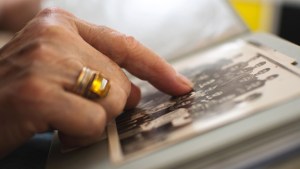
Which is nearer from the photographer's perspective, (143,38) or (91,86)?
(91,86)

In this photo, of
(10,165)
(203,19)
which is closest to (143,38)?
(203,19)

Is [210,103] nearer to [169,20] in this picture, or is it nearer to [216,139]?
[216,139]

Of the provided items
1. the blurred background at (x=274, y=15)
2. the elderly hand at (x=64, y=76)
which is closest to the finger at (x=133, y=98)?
the elderly hand at (x=64, y=76)

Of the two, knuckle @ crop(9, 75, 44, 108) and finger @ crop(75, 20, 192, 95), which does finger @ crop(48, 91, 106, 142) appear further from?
finger @ crop(75, 20, 192, 95)

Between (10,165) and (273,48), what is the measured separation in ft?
1.44

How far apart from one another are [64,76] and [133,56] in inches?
5.3

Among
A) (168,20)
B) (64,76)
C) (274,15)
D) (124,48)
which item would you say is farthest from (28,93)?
(274,15)

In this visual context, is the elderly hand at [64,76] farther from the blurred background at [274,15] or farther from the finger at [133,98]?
the blurred background at [274,15]

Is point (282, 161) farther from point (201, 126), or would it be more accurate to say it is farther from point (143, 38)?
point (143, 38)

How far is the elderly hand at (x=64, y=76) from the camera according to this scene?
0.41 meters

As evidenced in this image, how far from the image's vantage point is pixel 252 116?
38 cm

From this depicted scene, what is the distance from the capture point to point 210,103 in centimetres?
44

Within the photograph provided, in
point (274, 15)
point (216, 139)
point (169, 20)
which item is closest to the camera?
point (216, 139)

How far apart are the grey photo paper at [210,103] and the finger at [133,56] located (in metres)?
0.02
